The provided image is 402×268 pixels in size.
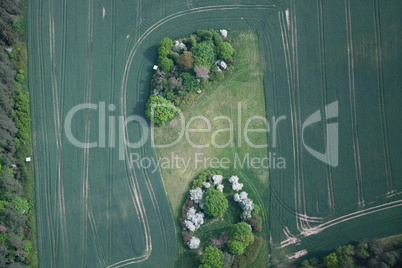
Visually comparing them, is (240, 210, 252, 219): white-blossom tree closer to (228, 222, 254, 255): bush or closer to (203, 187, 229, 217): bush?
(228, 222, 254, 255): bush

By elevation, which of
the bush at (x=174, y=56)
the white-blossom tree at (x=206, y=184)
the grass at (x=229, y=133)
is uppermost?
the bush at (x=174, y=56)

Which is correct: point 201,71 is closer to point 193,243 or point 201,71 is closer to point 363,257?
point 193,243

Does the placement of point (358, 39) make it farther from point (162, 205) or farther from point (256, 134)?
point (162, 205)

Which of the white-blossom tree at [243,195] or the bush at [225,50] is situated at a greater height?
the bush at [225,50]

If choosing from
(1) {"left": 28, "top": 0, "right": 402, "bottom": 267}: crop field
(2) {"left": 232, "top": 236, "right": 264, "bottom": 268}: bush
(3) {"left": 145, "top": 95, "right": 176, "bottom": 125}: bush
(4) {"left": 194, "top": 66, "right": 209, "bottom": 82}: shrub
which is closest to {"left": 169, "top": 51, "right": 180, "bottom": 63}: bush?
(1) {"left": 28, "top": 0, "right": 402, "bottom": 267}: crop field

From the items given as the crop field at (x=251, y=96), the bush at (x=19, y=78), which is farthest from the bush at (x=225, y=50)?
the bush at (x=19, y=78)

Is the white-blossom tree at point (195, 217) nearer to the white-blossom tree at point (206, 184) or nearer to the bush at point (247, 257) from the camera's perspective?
the white-blossom tree at point (206, 184)
